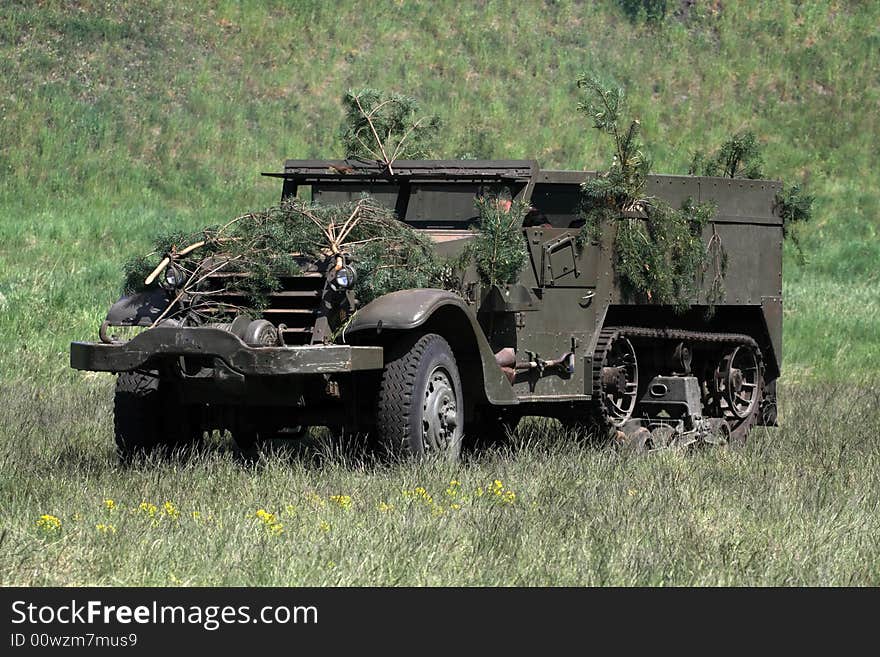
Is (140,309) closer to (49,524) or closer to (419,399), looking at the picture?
(419,399)

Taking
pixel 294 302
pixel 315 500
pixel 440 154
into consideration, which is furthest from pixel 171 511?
pixel 440 154

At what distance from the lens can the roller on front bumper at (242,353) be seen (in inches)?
311

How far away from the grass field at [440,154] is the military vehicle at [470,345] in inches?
13.6

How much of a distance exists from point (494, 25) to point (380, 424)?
85.2 ft

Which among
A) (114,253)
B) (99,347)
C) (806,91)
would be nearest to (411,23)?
(806,91)

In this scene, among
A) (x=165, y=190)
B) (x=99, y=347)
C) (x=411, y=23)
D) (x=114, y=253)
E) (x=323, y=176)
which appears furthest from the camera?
(x=411, y=23)

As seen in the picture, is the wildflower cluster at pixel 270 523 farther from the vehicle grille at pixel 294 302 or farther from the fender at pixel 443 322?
the vehicle grille at pixel 294 302

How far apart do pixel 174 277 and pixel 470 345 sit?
5.47ft

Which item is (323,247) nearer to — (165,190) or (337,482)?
(337,482)

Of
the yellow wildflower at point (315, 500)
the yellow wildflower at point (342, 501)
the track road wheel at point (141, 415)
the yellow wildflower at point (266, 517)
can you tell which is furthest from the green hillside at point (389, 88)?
the yellow wildflower at point (266, 517)

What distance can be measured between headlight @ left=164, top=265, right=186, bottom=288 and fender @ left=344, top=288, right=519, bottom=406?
991 millimetres

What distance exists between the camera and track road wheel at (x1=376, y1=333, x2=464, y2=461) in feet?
27.5

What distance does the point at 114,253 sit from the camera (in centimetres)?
2092

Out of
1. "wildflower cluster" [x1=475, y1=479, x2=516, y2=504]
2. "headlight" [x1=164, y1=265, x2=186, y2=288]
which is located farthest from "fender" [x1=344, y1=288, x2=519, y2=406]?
"headlight" [x1=164, y1=265, x2=186, y2=288]
